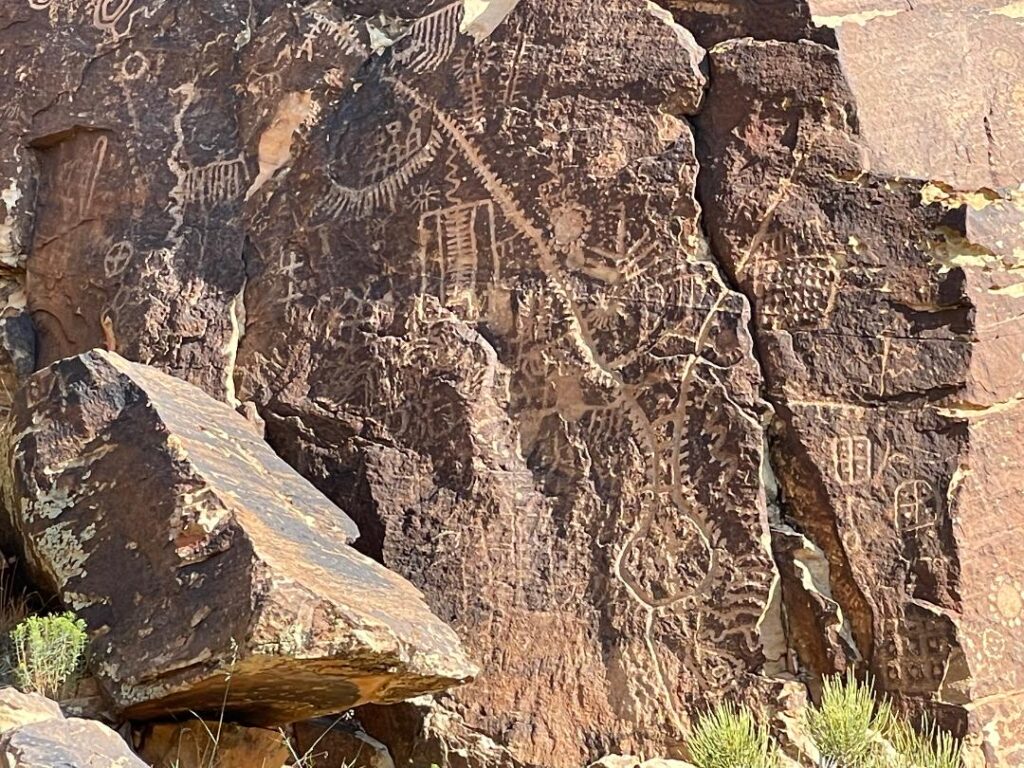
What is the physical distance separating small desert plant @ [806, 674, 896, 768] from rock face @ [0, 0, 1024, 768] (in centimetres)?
19

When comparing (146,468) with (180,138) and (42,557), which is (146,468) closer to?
(42,557)

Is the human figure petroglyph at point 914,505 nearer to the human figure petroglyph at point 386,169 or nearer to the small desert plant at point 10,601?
the human figure petroglyph at point 386,169

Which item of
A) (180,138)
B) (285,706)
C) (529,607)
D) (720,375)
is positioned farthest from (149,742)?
(180,138)

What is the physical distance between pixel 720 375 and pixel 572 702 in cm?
100

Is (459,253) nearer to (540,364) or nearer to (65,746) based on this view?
(540,364)

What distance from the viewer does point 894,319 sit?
4344mm

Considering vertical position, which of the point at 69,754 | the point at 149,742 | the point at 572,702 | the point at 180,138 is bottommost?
the point at 572,702

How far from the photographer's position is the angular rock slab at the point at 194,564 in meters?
3.90

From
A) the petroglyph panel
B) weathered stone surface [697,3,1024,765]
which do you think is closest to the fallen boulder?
the petroglyph panel

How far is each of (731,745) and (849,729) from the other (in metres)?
0.29

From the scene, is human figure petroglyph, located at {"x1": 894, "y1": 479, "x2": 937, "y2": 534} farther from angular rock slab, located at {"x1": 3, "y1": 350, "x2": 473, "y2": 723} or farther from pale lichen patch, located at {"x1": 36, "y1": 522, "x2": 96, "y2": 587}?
pale lichen patch, located at {"x1": 36, "y1": 522, "x2": 96, "y2": 587}

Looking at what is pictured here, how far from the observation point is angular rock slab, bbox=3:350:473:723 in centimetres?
390

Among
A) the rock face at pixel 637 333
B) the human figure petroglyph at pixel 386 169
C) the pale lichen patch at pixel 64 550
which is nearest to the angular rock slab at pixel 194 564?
the pale lichen patch at pixel 64 550

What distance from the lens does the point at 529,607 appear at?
179 inches
